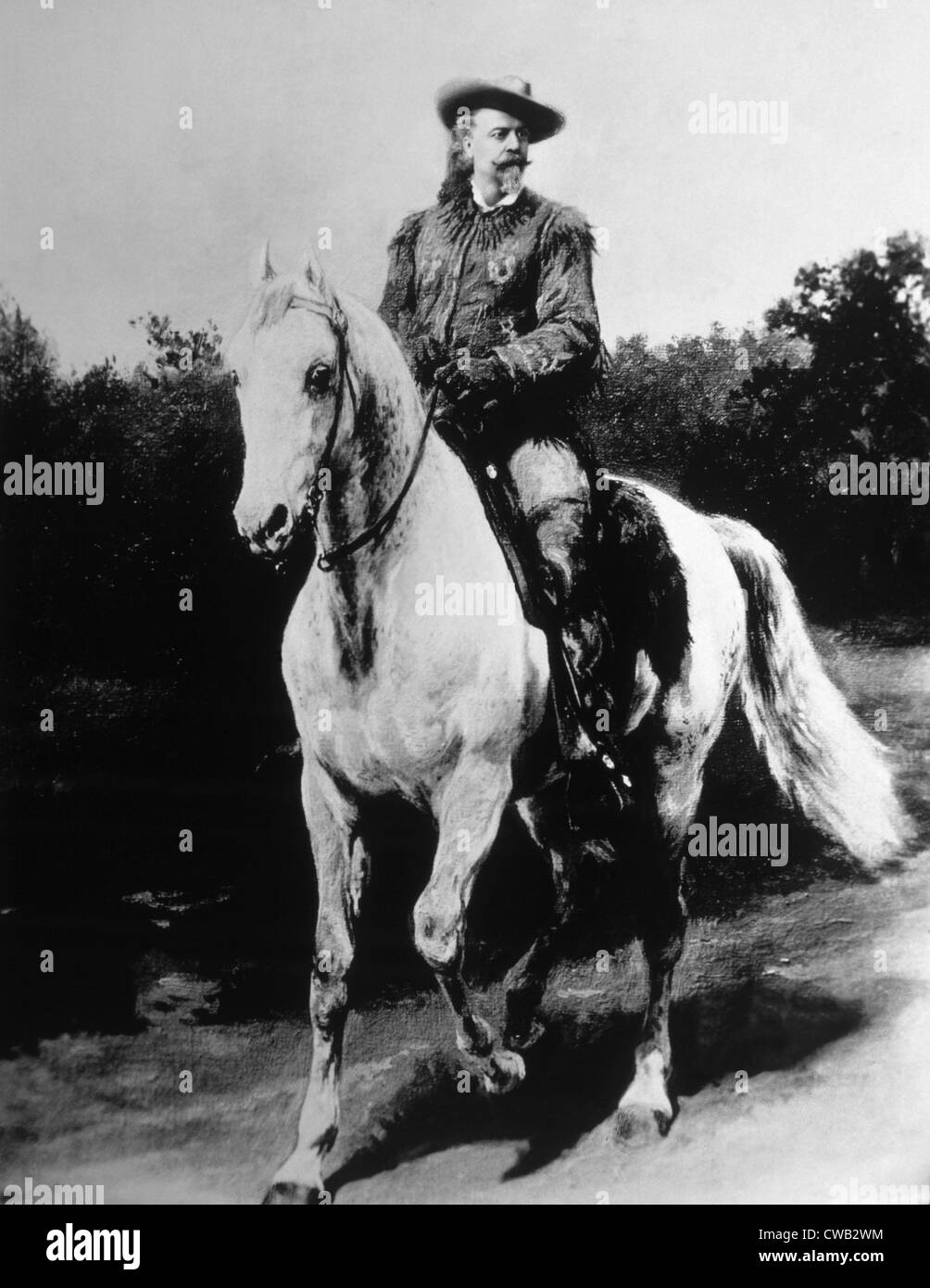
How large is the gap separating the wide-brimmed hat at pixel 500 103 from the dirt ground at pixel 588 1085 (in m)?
1.73

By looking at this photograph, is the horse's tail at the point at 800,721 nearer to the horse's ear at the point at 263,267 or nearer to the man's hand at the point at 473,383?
the man's hand at the point at 473,383

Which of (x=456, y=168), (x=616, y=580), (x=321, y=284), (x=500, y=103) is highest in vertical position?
(x=500, y=103)

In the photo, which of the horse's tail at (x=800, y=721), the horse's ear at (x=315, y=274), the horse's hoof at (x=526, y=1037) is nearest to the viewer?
the horse's ear at (x=315, y=274)

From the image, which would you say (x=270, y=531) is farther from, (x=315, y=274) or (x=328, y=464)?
(x=315, y=274)

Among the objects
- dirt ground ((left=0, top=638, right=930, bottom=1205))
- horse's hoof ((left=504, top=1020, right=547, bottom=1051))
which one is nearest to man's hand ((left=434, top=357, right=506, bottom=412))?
dirt ground ((left=0, top=638, right=930, bottom=1205))

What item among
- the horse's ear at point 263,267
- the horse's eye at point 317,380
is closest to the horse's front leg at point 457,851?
the horse's eye at point 317,380

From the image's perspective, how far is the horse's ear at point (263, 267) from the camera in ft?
11.8

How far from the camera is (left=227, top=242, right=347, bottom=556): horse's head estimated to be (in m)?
3.38

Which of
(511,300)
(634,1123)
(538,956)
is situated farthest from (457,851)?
(511,300)

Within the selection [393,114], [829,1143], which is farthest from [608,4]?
[829,1143]

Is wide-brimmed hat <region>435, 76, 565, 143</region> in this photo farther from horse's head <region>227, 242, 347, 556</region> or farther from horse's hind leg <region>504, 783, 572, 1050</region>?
horse's hind leg <region>504, 783, 572, 1050</region>

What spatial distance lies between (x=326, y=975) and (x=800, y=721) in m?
1.46

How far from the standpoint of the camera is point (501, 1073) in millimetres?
3654

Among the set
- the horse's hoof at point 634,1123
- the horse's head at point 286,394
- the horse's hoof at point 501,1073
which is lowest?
the horse's hoof at point 634,1123
